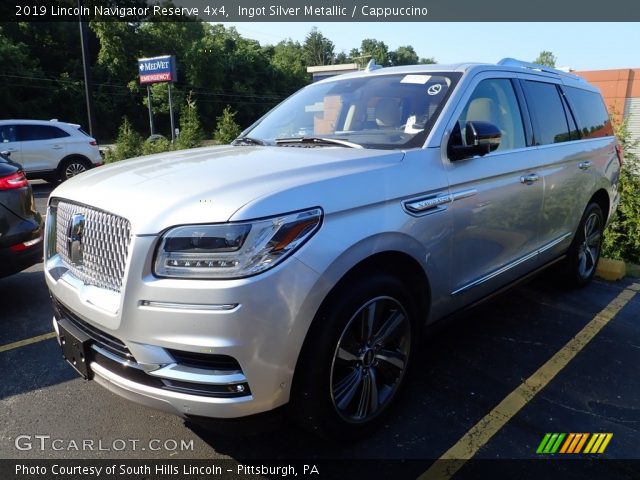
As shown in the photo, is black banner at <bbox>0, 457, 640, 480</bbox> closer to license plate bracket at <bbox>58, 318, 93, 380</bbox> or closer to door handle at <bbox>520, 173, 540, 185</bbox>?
license plate bracket at <bbox>58, 318, 93, 380</bbox>

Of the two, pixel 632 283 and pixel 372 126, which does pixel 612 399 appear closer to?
pixel 372 126

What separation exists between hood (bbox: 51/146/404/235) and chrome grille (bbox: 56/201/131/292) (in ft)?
0.17

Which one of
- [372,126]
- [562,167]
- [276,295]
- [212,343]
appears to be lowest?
[212,343]

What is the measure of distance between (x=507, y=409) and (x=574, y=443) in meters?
0.39

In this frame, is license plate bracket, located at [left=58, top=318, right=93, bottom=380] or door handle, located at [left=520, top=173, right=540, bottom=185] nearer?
license plate bracket, located at [left=58, top=318, right=93, bottom=380]

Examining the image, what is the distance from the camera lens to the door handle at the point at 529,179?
3.43 metres

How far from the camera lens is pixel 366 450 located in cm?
253

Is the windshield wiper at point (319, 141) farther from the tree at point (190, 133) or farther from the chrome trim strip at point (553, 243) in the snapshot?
the tree at point (190, 133)

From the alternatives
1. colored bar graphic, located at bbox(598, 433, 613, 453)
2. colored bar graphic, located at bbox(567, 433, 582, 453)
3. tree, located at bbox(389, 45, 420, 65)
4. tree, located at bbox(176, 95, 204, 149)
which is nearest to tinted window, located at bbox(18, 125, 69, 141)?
tree, located at bbox(176, 95, 204, 149)

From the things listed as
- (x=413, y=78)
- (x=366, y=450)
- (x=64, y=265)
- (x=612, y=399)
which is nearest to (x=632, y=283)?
(x=612, y=399)

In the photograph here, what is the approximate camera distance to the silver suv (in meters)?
1.96

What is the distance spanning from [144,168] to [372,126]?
1.44 m

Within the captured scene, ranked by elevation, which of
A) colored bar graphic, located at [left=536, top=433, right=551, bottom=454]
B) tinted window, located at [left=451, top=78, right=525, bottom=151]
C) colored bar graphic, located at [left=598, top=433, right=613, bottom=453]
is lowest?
colored bar graphic, located at [left=598, top=433, right=613, bottom=453]

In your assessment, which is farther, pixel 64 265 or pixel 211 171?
pixel 64 265
